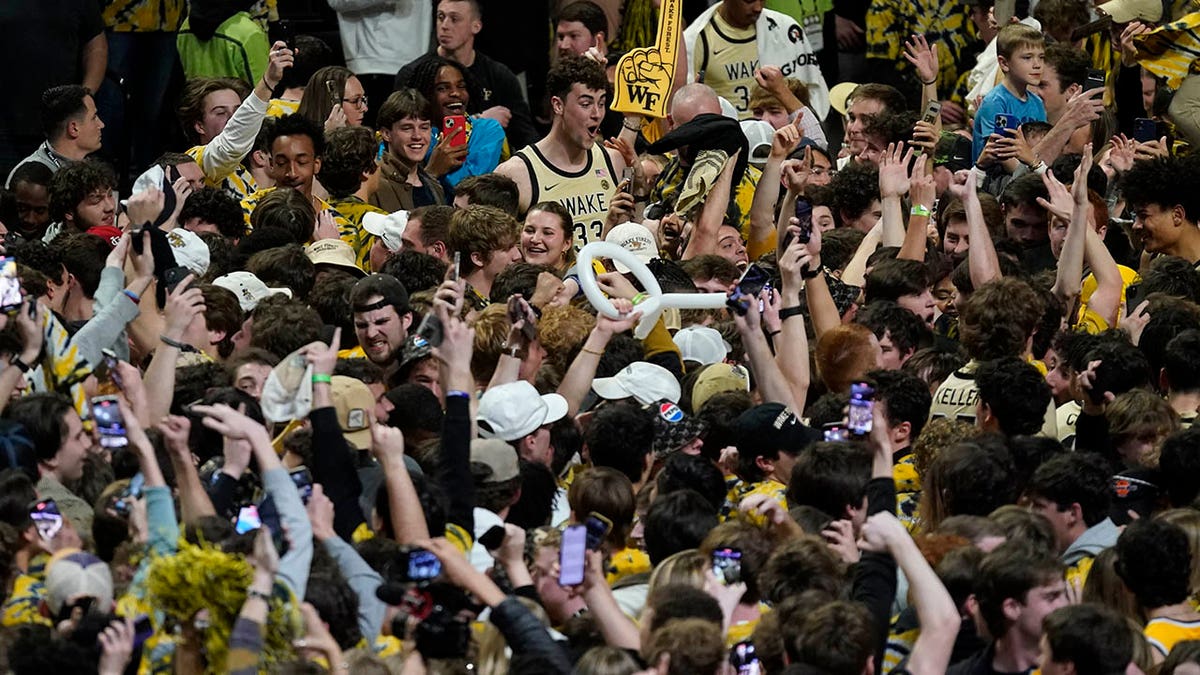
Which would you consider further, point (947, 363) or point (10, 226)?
point (10, 226)

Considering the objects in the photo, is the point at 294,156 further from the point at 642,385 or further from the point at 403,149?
the point at 642,385

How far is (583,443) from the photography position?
8.38 meters

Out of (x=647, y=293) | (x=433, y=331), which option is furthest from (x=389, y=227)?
(x=433, y=331)

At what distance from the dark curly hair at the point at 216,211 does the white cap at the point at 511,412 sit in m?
3.10

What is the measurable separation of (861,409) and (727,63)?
7001 millimetres

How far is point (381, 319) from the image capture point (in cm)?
874

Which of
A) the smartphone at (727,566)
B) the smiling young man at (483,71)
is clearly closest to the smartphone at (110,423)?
the smartphone at (727,566)

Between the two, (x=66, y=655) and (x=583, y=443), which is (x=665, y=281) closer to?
(x=583, y=443)

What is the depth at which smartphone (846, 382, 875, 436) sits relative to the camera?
6789 millimetres

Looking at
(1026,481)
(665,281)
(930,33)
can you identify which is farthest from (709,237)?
(930,33)

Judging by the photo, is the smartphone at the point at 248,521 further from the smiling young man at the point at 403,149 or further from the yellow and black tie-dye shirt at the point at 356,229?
the smiling young man at the point at 403,149

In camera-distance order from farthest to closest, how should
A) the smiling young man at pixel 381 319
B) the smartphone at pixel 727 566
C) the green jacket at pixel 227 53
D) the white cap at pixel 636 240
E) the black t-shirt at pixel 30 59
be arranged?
the green jacket at pixel 227 53
the black t-shirt at pixel 30 59
the white cap at pixel 636 240
the smiling young man at pixel 381 319
the smartphone at pixel 727 566

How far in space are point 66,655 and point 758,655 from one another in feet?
5.86

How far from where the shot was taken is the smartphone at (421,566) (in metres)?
5.76
